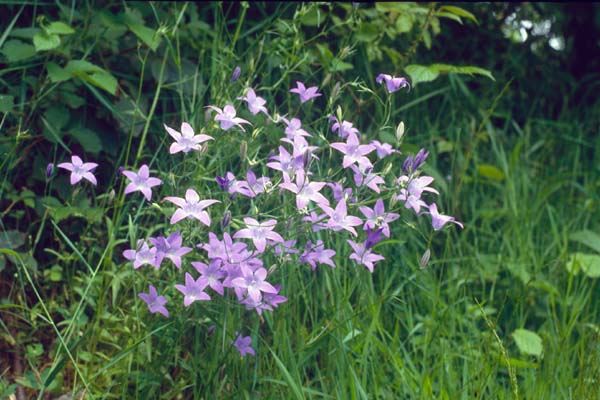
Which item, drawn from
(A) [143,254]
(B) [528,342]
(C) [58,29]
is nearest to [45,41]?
(C) [58,29]

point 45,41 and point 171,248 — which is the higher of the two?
point 45,41

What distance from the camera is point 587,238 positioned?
2.89 metres

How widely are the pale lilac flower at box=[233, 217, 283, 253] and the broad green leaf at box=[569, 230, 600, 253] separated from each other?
1.59 m

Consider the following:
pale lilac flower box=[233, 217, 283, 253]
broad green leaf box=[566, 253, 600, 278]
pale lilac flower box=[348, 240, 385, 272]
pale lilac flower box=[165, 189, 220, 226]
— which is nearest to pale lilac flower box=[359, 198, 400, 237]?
pale lilac flower box=[348, 240, 385, 272]

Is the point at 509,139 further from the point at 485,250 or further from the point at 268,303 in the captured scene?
the point at 268,303

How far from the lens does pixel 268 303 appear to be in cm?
186

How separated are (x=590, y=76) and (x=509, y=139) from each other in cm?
76

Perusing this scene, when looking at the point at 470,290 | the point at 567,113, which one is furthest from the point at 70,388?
the point at 567,113

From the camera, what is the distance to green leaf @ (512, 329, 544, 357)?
237cm

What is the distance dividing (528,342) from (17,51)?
1.81 meters

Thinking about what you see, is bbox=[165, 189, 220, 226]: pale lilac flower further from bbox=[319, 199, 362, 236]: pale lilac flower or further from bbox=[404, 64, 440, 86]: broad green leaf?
bbox=[404, 64, 440, 86]: broad green leaf

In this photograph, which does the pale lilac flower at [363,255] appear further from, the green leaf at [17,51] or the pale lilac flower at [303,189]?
the green leaf at [17,51]

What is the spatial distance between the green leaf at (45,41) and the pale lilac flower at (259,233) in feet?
3.24

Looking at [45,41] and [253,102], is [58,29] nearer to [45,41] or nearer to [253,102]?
[45,41]
